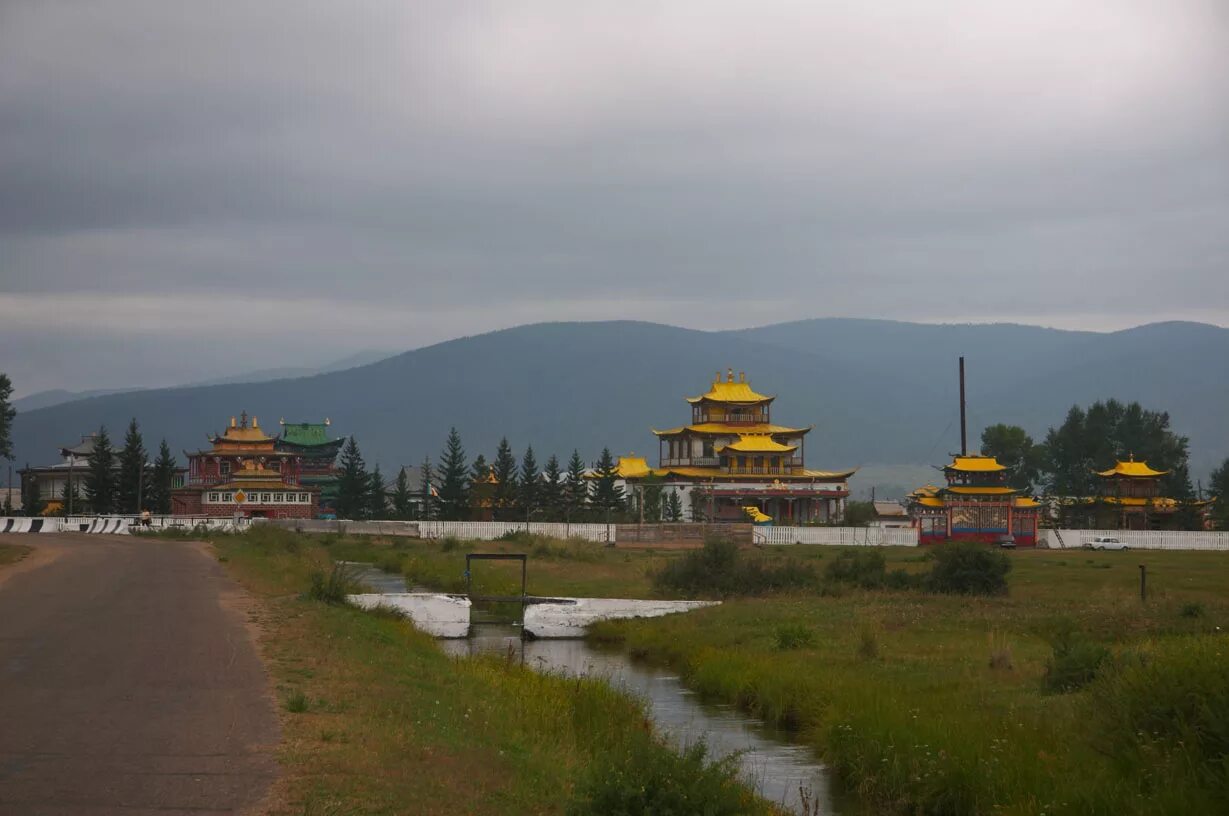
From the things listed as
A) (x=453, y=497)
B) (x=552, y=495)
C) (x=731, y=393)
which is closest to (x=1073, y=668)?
(x=453, y=497)

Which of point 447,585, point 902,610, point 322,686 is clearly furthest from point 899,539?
point 322,686

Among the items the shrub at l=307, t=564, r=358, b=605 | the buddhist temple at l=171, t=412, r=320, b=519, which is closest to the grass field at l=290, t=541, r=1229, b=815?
the shrub at l=307, t=564, r=358, b=605

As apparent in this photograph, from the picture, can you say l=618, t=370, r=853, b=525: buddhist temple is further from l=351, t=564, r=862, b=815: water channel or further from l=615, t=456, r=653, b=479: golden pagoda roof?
l=351, t=564, r=862, b=815: water channel

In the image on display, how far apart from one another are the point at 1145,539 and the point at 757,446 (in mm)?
41674

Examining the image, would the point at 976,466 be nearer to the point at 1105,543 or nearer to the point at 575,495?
the point at 1105,543

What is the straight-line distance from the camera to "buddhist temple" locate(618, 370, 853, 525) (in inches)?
4471

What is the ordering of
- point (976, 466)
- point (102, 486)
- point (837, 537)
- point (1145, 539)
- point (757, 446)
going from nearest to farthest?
point (837, 537) < point (1145, 539) < point (976, 466) < point (102, 486) < point (757, 446)

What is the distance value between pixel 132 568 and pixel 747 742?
27.2 meters

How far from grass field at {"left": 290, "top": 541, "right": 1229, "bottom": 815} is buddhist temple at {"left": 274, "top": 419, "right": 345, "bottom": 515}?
4166 inches

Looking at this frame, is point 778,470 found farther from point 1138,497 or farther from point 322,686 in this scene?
point 322,686

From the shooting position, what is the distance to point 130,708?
16109 mm

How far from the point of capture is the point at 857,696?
21.9m

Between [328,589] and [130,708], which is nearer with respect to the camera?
[130,708]

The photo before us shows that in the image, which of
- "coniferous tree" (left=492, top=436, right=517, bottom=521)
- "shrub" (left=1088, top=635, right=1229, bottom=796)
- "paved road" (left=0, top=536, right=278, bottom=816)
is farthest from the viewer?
"coniferous tree" (left=492, top=436, right=517, bottom=521)
